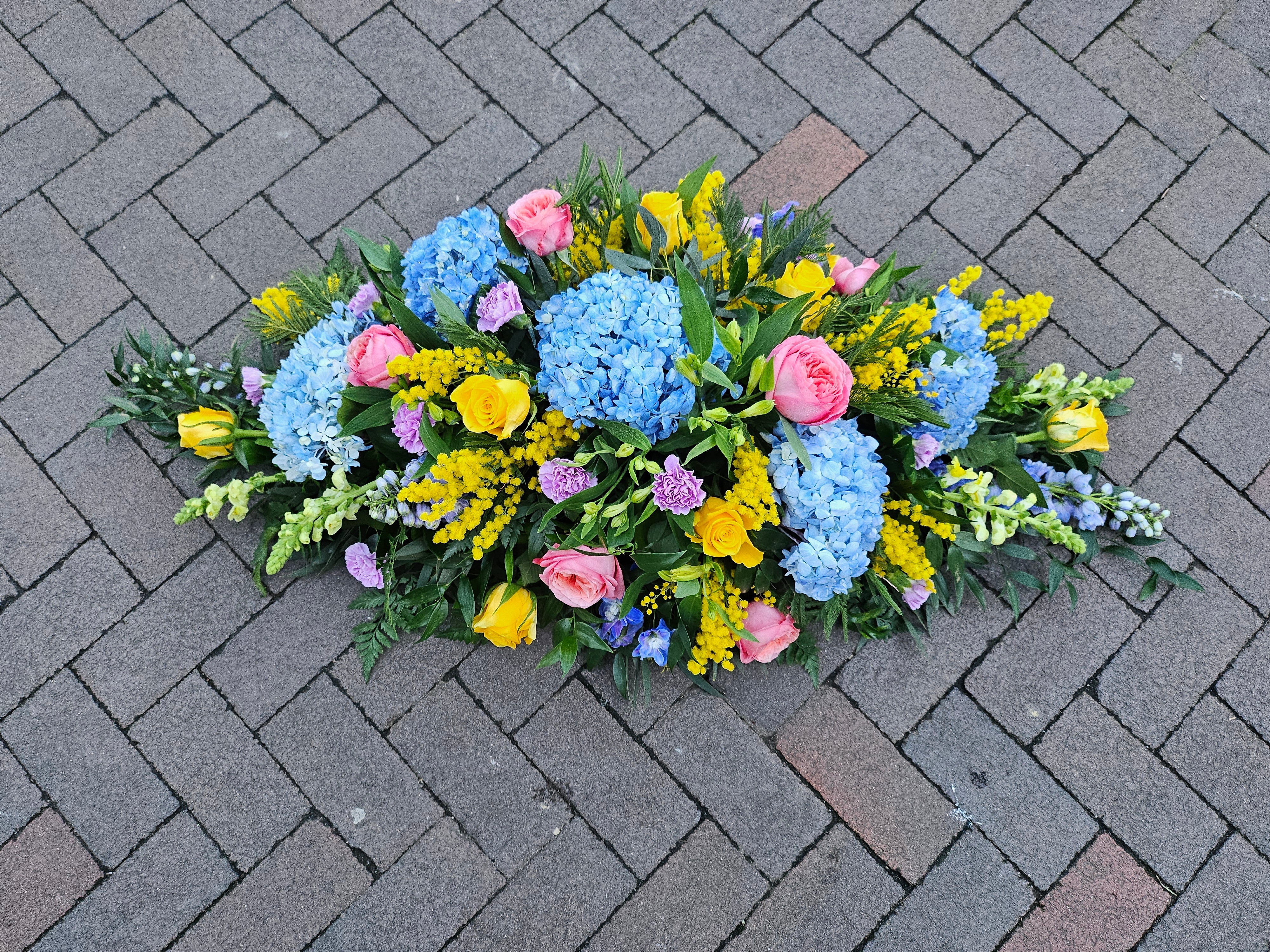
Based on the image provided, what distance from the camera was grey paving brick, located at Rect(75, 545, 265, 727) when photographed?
222 cm

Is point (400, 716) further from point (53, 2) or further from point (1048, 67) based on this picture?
point (1048, 67)

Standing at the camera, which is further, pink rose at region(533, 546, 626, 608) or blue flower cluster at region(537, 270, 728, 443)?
pink rose at region(533, 546, 626, 608)

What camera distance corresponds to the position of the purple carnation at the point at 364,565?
2035mm

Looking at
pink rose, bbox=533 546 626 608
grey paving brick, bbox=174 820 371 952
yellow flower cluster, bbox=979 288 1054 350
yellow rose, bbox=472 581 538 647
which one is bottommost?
grey paving brick, bbox=174 820 371 952

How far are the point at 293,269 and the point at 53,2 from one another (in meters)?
1.17

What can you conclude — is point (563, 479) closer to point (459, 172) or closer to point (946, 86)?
point (459, 172)

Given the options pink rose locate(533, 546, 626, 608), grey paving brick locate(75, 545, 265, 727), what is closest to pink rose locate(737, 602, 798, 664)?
pink rose locate(533, 546, 626, 608)

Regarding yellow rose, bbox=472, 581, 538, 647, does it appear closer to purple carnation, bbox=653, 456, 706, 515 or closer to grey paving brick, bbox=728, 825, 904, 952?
A: purple carnation, bbox=653, 456, 706, 515

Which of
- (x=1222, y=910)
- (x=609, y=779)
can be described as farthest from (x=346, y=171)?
(x=1222, y=910)

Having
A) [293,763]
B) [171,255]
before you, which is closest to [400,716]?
[293,763]

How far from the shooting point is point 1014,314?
2025 millimetres

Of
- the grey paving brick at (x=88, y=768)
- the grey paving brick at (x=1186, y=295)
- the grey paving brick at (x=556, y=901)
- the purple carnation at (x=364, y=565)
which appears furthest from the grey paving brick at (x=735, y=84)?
the grey paving brick at (x=88, y=768)

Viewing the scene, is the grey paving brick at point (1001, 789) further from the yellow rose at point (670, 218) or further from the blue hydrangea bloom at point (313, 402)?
the blue hydrangea bloom at point (313, 402)

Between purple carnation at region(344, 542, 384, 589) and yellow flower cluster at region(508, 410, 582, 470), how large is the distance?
1.81ft
